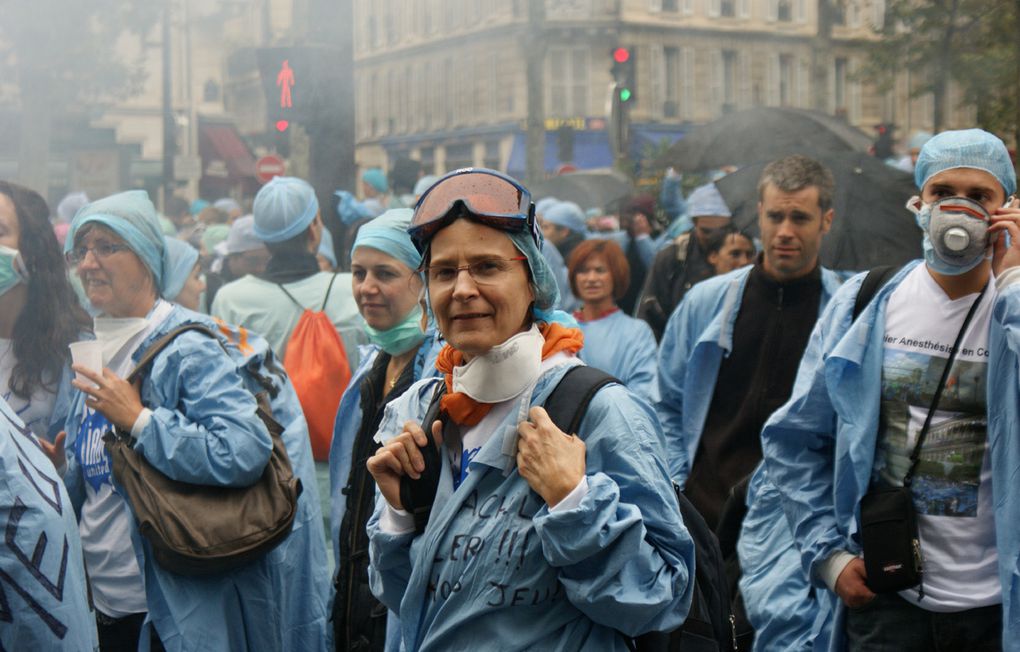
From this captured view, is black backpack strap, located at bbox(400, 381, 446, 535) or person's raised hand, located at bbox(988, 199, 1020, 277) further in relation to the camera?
person's raised hand, located at bbox(988, 199, 1020, 277)

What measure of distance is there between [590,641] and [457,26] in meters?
20.7

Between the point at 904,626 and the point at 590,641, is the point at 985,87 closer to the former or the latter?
the point at 904,626

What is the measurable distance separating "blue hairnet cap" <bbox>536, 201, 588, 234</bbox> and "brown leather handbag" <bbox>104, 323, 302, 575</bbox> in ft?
23.6

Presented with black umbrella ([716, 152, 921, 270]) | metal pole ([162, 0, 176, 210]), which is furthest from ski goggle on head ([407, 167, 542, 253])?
metal pole ([162, 0, 176, 210])

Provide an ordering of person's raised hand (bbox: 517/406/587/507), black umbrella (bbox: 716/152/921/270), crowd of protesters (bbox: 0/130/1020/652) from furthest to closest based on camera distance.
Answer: black umbrella (bbox: 716/152/921/270), crowd of protesters (bbox: 0/130/1020/652), person's raised hand (bbox: 517/406/587/507)

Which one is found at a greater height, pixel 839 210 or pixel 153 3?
pixel 153 3

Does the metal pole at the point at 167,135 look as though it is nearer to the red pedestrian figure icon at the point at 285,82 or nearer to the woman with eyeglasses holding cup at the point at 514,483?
the red pedestrian figure icon at the point at 285,82

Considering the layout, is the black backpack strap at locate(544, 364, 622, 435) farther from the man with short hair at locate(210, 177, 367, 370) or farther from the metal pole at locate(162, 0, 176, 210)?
the metal pole at locate(162, 0, 176, 210)

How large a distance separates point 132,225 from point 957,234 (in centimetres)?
239

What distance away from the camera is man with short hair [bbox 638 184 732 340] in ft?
27.1

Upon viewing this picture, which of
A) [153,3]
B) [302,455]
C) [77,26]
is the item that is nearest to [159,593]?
[302,455]

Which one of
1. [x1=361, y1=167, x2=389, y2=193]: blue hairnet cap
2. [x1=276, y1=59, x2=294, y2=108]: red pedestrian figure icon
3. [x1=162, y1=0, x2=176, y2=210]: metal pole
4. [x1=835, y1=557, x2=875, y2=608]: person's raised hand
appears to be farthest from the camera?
[x1=162, y1=0, x2=176, y2=210]: metal pole

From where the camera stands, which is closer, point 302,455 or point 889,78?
point 302,455

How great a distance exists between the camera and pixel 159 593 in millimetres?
3990
